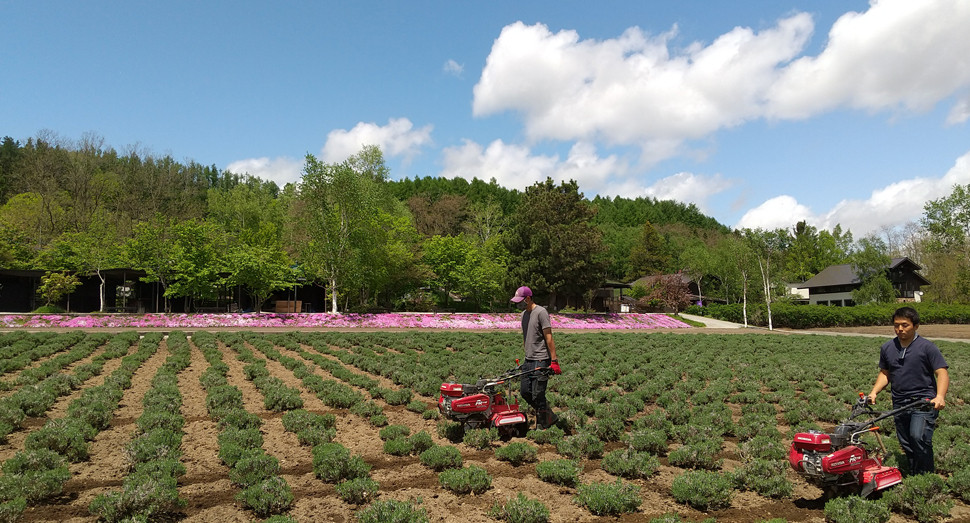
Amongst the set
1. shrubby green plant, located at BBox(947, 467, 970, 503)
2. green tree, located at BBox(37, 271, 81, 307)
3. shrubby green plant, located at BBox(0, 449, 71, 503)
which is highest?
green tree, located at BBox(37, 271, 81, 307)

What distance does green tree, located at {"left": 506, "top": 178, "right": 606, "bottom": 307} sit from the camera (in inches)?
1727

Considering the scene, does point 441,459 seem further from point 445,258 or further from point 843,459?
point 445,258

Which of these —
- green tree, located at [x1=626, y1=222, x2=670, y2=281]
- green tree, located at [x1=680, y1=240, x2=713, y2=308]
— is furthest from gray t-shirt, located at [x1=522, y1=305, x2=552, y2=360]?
green tree, located at [x1=626, y1=222, x2=670, y2=281]

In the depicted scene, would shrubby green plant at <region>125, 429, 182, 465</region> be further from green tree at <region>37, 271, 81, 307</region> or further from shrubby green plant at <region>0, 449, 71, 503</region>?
green tree at <region>37, 271, 81, 307</region>

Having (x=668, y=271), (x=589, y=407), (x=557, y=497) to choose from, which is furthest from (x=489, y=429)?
(x=668, y=271)

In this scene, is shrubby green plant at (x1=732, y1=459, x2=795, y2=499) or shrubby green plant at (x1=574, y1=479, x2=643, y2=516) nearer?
shrubby green plant at (x1=574, y1=479, x2=643, y2=516)

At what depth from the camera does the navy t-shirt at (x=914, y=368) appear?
562cm

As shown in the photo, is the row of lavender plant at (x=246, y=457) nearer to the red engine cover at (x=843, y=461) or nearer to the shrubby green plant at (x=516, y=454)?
the shrubby green plant at (x=516, y=454)

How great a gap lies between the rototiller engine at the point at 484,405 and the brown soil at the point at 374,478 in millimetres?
470

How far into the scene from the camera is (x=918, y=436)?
5664mm

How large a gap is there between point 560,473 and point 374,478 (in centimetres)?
223

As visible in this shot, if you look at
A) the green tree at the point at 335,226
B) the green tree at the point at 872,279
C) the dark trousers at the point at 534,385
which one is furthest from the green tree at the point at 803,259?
the dark trousers at the point at 534,385

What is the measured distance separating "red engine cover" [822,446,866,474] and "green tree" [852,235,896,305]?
63.1 metres

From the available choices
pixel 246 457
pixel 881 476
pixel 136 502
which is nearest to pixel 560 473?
pixel 881 476
